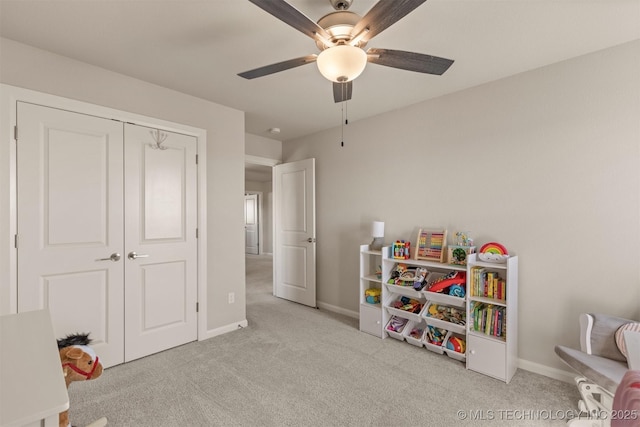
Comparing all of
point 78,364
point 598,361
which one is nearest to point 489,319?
point 598,361

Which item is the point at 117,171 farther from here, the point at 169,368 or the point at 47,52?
the point at 169,368

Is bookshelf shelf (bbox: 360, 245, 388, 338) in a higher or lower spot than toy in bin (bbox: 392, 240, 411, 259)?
lower

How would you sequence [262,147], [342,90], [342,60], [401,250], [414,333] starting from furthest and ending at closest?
[262,147], [401,250], [414,333], [342,90], [342,60]

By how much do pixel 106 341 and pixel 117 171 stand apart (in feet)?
4.70

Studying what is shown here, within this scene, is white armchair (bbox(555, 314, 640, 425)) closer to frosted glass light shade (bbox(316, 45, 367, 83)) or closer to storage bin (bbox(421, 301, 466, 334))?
storage bin (bbox(421, 301, 466, 334))

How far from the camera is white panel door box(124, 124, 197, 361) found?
2.59 meters

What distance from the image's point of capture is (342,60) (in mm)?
1390

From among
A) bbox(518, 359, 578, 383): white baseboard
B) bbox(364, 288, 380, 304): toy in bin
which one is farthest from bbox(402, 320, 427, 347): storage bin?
bbox(518, 359, 578, 383): white baseboard

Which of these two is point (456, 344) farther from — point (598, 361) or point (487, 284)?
point (598, 361)

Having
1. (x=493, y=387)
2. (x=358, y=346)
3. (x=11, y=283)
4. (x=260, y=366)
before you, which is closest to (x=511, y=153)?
(x=493, y=387)

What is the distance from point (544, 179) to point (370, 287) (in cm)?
203

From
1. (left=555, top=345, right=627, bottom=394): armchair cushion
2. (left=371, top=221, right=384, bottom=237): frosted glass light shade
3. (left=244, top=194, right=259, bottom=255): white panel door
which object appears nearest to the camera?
(left=555, top=345, right=627, bottom=394): armchair cushion

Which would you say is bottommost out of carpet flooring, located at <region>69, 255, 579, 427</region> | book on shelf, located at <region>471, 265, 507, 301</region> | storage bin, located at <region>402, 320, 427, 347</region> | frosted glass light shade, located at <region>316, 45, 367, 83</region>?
carpet flooring, located at <region>69, 255, 579, 427</region>

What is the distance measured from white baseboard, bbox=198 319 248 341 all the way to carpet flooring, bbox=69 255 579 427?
0.16m
